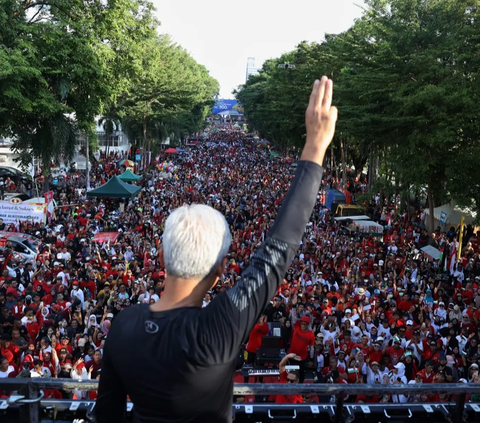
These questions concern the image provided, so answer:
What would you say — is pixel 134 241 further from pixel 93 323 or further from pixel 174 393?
pixel 174 393

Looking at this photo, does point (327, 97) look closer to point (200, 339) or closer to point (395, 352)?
point (200, 339)

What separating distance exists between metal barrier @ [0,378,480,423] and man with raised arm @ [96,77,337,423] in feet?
4.33

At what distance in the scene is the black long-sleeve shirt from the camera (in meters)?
1.44

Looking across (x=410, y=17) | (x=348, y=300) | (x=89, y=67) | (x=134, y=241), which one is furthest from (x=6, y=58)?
(x=410, y=17)

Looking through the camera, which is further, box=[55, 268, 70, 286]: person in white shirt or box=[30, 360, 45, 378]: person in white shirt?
box=[55, 268, 70, 286]: person in white shirt

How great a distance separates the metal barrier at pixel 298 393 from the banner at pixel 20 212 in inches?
722

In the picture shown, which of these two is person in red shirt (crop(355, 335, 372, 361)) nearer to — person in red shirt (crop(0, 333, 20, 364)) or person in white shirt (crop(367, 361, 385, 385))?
person in white shirt (crop(367, 361, 385, 385))

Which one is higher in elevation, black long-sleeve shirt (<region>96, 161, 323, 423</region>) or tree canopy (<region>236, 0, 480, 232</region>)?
tree canopy (<region>236, 0, 480, 232</region>)

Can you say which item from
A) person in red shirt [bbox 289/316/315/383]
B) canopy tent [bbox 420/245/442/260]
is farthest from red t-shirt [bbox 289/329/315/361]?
canopy tent [bbox 420/245/442/260]

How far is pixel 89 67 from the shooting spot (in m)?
19.8

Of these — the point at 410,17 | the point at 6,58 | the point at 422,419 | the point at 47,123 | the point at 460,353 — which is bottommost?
the point at 460,353

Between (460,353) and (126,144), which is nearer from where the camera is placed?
(460,353)

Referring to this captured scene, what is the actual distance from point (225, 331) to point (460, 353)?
9.09 meters

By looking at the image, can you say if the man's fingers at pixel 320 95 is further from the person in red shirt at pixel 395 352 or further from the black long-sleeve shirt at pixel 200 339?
the person in red shirt at pixel 395 352
